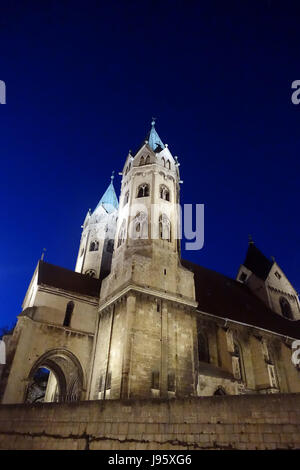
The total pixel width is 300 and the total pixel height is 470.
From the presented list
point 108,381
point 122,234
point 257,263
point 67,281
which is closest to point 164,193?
point 122,234

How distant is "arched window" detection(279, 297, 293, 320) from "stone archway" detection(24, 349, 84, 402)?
→ 2318cm

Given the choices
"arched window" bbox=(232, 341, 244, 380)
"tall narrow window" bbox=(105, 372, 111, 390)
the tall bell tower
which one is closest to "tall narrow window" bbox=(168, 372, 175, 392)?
the tall bell tower

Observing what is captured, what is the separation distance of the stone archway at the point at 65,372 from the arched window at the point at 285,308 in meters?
23.2

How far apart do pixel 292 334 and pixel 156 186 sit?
1778 cm

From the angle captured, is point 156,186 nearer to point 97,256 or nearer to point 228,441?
point 97,256

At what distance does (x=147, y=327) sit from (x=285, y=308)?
73.8ft

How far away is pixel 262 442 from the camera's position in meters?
9.22

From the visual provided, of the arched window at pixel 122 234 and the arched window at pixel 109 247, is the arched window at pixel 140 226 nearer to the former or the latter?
the arched window at pixel 122 234

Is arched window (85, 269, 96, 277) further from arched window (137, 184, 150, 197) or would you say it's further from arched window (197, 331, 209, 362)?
arched window (197, 331, 209, 362)

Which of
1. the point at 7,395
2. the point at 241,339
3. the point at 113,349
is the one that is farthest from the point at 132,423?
the point at 241,339

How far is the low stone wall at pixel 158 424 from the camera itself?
9.35 meters

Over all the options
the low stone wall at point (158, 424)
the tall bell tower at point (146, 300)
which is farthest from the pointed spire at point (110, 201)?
the low stone wall at point (158, 424)

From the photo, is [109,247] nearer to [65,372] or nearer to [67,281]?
[67,281]

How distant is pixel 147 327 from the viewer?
61.0 feet
